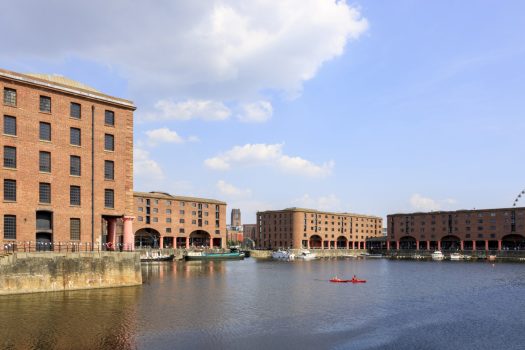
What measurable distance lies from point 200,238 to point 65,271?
420 ft

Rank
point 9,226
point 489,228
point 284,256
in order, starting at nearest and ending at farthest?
point 9,226 < point 284,256 < point 489,228

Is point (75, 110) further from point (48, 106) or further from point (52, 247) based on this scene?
point (52, 247)

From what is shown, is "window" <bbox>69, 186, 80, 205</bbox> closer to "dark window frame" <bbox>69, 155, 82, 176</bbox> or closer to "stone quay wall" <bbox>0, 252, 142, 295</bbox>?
"dark window frame" <bbox>69, 155, 82, 176</bbox>

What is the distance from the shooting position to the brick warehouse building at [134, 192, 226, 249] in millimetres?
151875

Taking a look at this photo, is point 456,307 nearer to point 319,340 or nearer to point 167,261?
point 319,340

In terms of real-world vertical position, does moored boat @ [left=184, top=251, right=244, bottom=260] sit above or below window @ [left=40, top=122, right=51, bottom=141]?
below

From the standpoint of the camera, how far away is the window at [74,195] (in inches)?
2142

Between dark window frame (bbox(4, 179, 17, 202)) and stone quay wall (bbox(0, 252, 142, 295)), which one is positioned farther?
dark window frame (bbox(4, 179, 17, 202))

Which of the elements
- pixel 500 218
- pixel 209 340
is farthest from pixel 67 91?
pixel 500 218

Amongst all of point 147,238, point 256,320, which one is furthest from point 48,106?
point 147,238

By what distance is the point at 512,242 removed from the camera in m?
187

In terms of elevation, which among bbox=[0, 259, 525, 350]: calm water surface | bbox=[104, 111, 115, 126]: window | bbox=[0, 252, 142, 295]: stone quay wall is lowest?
bbox=[0, 259, 525, 350]: calm water surface

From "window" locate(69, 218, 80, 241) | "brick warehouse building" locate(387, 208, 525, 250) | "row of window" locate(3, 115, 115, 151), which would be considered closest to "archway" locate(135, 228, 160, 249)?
"row of window" locate(3, 115, 115, 151)

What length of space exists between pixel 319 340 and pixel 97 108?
39275mm
